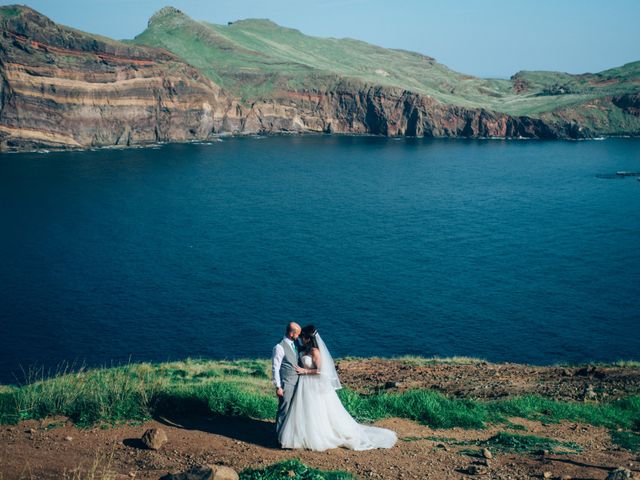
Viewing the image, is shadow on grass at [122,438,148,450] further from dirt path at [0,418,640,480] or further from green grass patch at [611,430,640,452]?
green grass patch at [611,430,640,452]

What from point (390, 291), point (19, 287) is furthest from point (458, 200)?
point (19, 287)

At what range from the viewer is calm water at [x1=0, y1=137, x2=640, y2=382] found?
2221 inches

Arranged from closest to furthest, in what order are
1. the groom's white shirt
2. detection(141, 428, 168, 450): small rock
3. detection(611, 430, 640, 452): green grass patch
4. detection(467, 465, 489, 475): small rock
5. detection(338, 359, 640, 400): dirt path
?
1. detection(467, 465, 489, 475): small rock
2. detection(141, 428, 168, 450): small rock
3. the groom's white shirt
4. detection(611, 430, 640, 452): green grass patch
5. detection(338, 359, 640, 400): dirt path

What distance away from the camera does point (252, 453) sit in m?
16.3

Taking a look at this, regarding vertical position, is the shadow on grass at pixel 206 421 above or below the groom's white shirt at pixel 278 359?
below

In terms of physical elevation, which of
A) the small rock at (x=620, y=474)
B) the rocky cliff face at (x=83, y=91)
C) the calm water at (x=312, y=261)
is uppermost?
the rocky cliff face at (x=83, y=91)

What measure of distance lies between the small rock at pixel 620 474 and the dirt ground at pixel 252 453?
54 cm

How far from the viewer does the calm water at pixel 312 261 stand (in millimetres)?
56406

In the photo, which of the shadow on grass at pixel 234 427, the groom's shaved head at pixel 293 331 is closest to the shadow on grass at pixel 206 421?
the shadow on grass at pixel 234 427

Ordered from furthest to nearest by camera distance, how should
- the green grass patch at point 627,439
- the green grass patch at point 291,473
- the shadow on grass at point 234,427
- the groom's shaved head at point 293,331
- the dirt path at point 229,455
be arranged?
1. the green grass patch at point 627,439
2. the shadow on grass at point 234,427
3. the groom's shaved head at point 293,331
4. the dirt path at point 229,455
5. the green grass patch at point 291,473

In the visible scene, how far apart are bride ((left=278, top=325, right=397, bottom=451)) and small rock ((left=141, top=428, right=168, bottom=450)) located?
9.97 feet

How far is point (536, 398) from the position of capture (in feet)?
75.9

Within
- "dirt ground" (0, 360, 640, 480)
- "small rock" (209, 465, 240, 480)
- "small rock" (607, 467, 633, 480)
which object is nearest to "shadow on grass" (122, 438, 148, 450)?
"dirt ground" (0, 360, 640, 480)

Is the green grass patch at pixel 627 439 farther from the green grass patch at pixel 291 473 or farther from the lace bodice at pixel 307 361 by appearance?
the lace bodice at pixel 307 361
